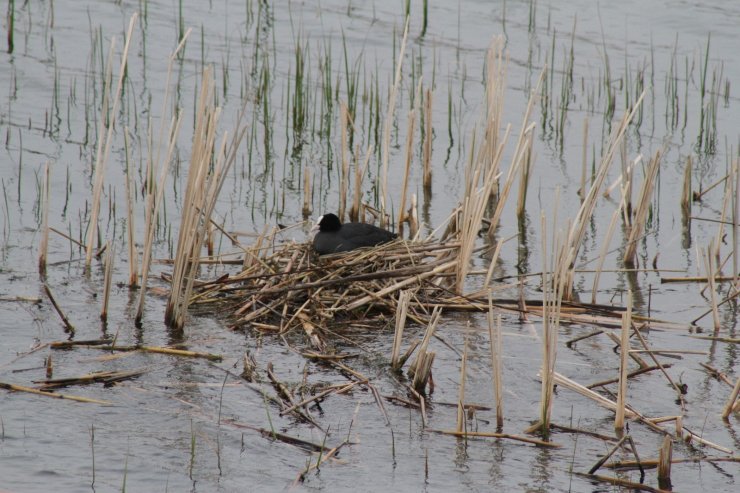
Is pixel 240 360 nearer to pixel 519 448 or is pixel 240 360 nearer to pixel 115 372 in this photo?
pixel 115 372

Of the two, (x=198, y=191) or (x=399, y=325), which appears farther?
(x=198, y=191)

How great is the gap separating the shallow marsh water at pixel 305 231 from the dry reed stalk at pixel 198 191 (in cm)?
26

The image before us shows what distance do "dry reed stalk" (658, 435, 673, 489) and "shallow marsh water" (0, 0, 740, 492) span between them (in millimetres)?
119

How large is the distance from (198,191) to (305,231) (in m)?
3.15

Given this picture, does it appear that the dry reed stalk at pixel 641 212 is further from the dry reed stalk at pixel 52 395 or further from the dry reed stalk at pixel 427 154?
the dry reed stalk at pixel 52 395

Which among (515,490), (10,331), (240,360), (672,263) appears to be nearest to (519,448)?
(515,490)

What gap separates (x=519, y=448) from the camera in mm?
4941

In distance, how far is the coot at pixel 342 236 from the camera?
7.33 metres

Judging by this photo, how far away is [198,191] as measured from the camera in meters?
6.07

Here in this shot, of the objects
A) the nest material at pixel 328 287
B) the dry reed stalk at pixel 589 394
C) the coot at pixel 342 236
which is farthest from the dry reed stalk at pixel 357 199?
the dry reed stalk at pixel 589 394

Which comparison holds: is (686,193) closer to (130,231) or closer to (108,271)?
(130,231)

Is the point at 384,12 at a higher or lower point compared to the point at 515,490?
higher

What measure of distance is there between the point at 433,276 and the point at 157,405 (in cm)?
246

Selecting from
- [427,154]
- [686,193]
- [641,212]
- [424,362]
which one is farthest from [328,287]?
[686,193]
